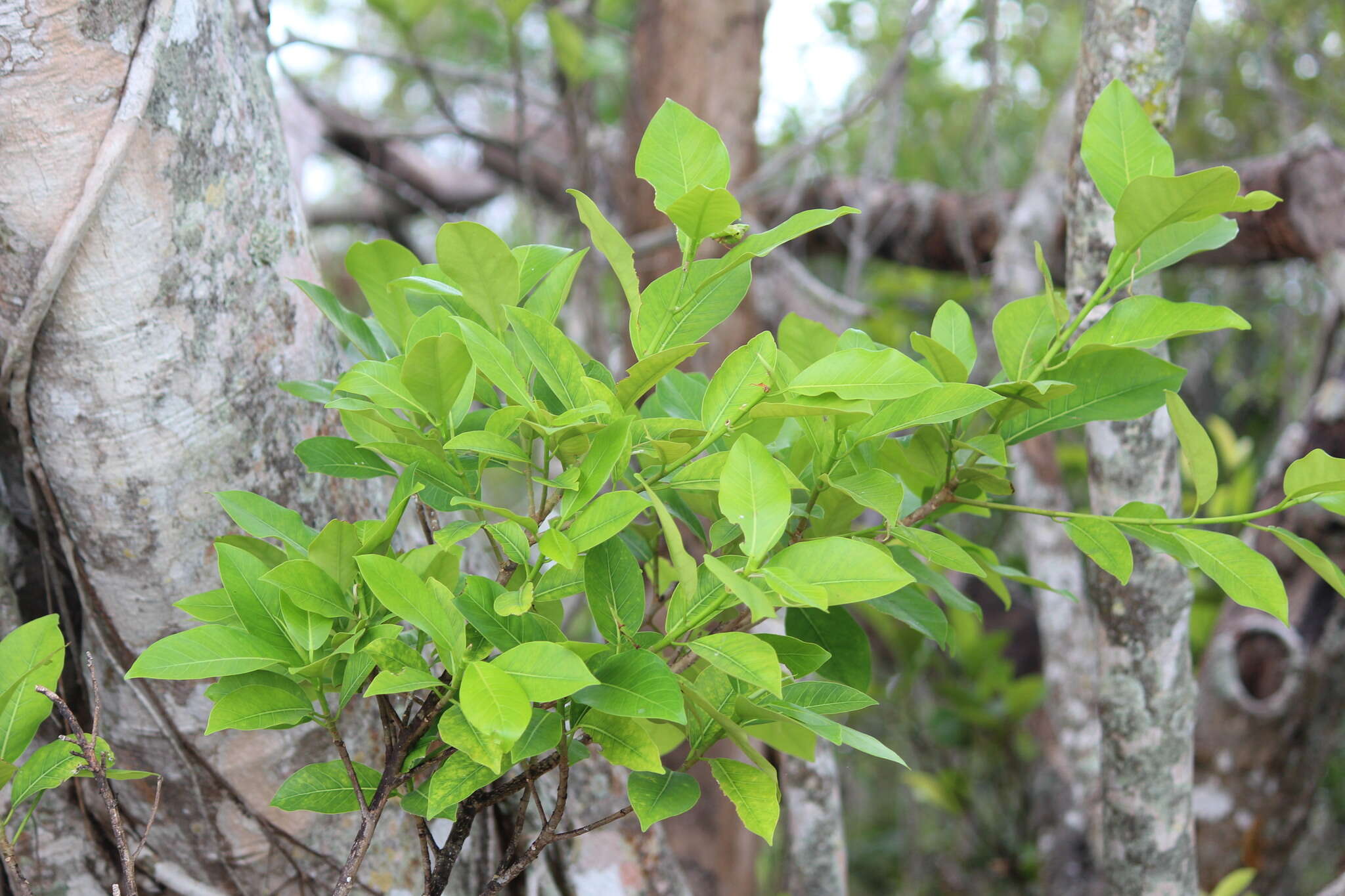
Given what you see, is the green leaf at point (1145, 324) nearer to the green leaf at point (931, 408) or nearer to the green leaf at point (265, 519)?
the green leaf at point (931, 408)

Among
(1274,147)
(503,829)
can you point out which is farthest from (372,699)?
(1274,147)

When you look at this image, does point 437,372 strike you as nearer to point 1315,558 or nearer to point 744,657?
point 744,657

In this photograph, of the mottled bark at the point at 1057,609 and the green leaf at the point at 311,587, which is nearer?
the green leaf at the point at 311,587

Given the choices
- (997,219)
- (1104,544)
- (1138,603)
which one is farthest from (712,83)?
(1104,544)

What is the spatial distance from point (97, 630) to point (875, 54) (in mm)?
2801

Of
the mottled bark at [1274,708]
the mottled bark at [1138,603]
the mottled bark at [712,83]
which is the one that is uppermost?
the mottled bark at [712,83]

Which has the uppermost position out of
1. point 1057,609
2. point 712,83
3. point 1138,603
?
point 712,83

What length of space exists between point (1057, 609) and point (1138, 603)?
27.3 inches

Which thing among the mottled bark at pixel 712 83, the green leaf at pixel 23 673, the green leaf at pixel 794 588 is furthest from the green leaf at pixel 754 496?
the mottled bark at pixel 712 83

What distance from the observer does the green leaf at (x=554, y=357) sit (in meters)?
0.50

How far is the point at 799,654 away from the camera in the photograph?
541 millimetres

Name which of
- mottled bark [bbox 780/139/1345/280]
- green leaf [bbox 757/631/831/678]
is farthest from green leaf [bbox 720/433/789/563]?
mottled bark [bbox 780/139/1345/280]

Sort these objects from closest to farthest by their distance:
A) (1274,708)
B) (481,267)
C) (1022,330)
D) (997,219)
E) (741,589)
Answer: (741,589)
(481,267)
(1022,330)
(1274,708)
(997,219)

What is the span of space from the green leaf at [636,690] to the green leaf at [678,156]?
24 cm
